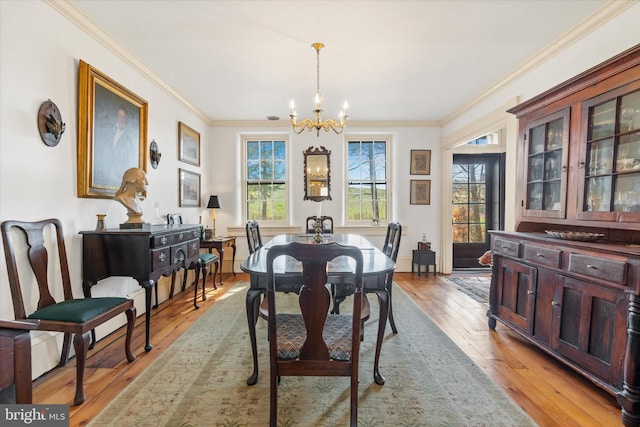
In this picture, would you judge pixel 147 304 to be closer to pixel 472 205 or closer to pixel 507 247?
pixel 507 247

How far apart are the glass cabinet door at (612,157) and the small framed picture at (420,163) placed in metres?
Result: 3.05

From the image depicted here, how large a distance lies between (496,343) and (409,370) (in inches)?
38.7

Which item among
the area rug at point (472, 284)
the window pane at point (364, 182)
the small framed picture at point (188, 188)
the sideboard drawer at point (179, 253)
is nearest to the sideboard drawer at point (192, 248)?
the sideboard drawer at point (179, 253)

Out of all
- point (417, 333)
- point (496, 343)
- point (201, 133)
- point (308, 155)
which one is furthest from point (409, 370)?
point (201, 133)

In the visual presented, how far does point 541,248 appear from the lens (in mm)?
2197

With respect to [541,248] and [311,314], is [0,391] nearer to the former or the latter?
[311,314]

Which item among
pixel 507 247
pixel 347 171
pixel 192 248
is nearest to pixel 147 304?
pixel 192 248

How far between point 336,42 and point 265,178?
3012mm

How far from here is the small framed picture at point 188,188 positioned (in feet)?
13.1

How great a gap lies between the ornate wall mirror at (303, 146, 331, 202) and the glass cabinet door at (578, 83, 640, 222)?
3.48 meters

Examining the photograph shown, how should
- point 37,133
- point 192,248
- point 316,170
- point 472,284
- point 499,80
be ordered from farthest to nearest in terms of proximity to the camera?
point 316,170
point 472,284
point 499,80
point 192,248
point 37,133

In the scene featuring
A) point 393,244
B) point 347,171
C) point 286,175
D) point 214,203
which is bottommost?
point 393,244

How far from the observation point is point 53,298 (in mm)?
2031

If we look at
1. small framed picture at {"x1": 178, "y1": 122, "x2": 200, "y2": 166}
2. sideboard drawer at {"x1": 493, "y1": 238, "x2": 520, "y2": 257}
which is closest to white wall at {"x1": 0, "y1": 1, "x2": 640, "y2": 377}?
small framed picture at {"x1": 178, "y1": 122, "x2": 200, "y2": 166}
